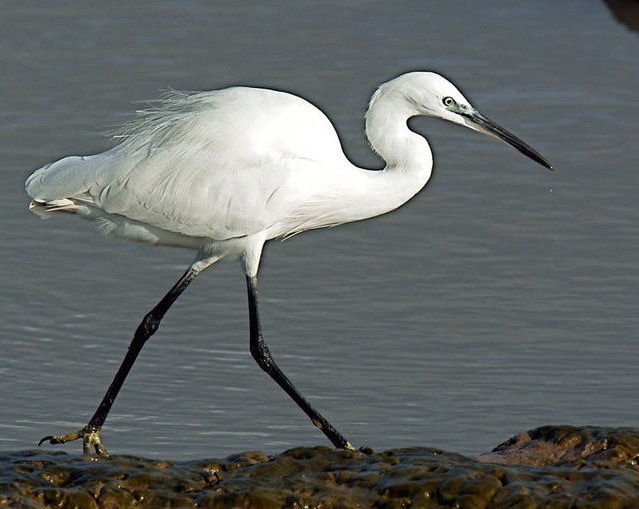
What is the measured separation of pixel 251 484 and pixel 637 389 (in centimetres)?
262

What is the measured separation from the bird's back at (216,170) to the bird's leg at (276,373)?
31cm

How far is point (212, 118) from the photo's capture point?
641 cm

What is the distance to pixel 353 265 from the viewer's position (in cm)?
840

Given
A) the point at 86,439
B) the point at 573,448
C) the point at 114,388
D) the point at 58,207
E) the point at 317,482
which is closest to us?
the point at 317,482

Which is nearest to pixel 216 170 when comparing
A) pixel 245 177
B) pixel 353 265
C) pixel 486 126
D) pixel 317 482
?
pixel 245 177

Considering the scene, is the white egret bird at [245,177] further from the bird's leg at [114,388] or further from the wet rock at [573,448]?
the wet rock at [573,448]

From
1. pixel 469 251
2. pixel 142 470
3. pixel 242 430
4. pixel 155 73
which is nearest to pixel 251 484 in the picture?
pixel 142 470

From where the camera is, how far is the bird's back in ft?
20.7

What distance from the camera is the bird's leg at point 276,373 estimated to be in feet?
20.6

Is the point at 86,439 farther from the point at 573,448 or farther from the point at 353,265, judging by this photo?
the point at 353,265

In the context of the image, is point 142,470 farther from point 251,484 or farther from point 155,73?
point 155,73

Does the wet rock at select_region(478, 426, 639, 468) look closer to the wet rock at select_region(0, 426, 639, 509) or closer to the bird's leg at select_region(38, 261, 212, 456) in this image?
the wet rock at select_region(0, 426, 639, 509)

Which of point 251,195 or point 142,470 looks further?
point 251,195

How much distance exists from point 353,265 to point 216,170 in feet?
7.07
